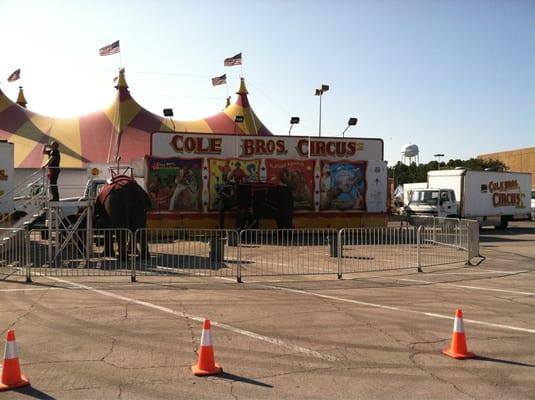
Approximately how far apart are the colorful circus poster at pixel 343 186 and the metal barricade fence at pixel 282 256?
823 cm

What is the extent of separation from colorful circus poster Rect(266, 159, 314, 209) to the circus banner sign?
62cm

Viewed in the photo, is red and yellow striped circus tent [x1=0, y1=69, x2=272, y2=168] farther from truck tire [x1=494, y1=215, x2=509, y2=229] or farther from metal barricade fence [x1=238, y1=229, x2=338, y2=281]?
metal barricade fence [x1=238, y1=229, x2=338, y2=281]

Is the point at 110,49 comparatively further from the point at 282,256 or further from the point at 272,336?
the point at 272,336

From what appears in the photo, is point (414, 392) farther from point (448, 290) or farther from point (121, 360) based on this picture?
point (448, 290)

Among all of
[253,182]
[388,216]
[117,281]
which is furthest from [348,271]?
[388,216]

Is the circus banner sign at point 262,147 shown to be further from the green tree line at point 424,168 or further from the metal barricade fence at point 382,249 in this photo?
the green tree line at point 424,168

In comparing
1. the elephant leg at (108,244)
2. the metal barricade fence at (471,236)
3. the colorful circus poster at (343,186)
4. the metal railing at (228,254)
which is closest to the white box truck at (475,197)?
the colorful circus poster at (343,186)

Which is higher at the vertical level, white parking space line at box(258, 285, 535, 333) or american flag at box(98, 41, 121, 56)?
american flag at box(98, 41, 121, 56)

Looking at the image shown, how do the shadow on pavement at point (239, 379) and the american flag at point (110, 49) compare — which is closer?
the shadow on pavement at point (239, 379)

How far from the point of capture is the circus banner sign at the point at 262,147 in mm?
23656

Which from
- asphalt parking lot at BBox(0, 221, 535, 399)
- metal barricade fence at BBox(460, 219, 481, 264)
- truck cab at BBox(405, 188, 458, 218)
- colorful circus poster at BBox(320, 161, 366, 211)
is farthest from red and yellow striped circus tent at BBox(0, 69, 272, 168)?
asphalt parking lot at BBox(0, 221, 535, 399)

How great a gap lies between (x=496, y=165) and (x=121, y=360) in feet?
243

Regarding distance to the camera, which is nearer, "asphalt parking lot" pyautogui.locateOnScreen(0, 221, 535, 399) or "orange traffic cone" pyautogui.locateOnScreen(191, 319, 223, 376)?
"asphalt parking lot" pyautogui.locateOnScreen(0, 221, 535, 399)

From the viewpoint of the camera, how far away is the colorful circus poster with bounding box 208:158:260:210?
23.6 metres
